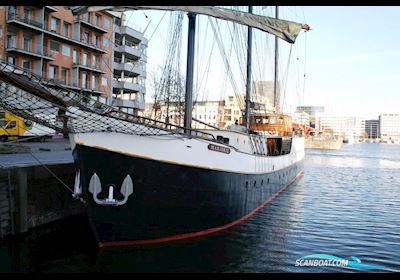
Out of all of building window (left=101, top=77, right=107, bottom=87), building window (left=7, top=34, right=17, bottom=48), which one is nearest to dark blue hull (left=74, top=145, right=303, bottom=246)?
building window (left=7, top=34, right=17, bottom=48)

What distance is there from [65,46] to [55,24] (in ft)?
8.53

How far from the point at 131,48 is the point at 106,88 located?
808 cm

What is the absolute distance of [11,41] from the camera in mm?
38719

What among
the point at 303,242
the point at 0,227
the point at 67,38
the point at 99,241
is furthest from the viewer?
the point at 67,38

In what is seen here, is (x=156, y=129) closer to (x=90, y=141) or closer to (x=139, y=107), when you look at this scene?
(x=90, y=141)

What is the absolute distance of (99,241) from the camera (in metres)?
10.1

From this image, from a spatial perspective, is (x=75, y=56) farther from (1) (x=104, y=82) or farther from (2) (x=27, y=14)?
(2) (x=27, y=14)

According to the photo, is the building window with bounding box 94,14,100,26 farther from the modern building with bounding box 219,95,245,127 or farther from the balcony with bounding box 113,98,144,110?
the modern building with bounding box 219,95,245,127

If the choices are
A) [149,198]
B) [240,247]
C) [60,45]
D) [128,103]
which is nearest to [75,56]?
[60,45]

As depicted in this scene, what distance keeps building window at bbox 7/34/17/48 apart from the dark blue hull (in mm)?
33924

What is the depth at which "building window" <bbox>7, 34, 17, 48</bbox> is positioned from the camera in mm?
38441

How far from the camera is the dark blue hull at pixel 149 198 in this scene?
963cm
